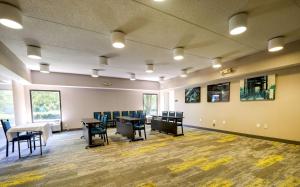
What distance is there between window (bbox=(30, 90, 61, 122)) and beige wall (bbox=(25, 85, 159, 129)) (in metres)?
0.18

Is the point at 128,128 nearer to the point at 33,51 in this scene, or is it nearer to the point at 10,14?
the point at 33,51

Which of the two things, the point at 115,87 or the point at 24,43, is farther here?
the point at 115,87

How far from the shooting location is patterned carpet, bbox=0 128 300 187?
240 cm

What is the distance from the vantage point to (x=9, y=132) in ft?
11.4

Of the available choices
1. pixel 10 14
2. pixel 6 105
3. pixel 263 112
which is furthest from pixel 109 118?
pixel 263 112

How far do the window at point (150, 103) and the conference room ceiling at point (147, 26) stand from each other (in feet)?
18.7

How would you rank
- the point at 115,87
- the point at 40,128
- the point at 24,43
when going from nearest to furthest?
the point at 24,43 → the point at 40,128 → the point at 115,87

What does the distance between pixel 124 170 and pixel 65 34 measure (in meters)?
2.92

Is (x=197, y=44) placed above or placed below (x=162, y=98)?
above

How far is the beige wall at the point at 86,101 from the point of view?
6.92 metres

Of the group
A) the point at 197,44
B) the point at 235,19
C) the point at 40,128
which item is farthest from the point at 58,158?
the point at 235,19

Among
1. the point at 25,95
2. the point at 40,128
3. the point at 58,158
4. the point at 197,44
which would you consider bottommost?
the point at 58,158

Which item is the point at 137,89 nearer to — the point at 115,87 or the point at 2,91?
the point at 115,87

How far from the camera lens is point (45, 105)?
6660 millimetres
